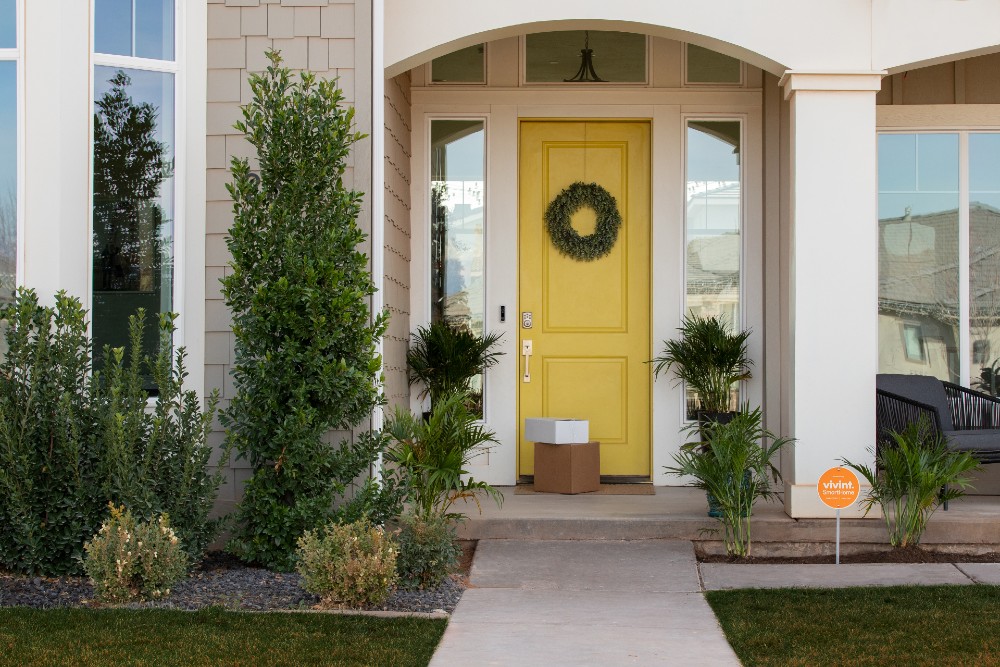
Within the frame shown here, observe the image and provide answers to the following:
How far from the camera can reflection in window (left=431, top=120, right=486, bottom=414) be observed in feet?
22.7

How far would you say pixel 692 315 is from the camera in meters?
6.87

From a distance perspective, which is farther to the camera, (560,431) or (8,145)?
(560,431)

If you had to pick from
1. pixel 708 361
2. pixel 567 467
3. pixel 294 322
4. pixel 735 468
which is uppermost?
pixel 294 322

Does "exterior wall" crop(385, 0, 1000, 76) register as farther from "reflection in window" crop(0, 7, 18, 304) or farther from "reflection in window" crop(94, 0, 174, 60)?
"reflection in window" crop(0, 7, 18, 304)

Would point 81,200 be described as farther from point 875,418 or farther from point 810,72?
point 875,418

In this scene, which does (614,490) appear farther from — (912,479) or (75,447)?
(75,447)

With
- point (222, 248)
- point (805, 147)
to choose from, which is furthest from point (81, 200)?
point (805, 147)

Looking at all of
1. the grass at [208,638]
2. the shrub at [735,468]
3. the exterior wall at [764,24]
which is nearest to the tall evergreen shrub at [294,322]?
the grass at [208,638]

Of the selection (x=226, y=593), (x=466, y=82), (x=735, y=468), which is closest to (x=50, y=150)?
(x=226, y=593)

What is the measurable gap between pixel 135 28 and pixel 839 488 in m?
4.16

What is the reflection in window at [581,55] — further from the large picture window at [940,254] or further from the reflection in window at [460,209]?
the large picture window at [940,254]

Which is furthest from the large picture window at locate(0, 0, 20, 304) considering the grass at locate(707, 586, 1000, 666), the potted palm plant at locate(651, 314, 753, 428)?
the potted palm plant at locate(651, 314, 753, 428)

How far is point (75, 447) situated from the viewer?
4.65 metres

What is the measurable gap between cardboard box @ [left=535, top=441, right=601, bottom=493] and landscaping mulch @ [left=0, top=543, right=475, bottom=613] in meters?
1.63
